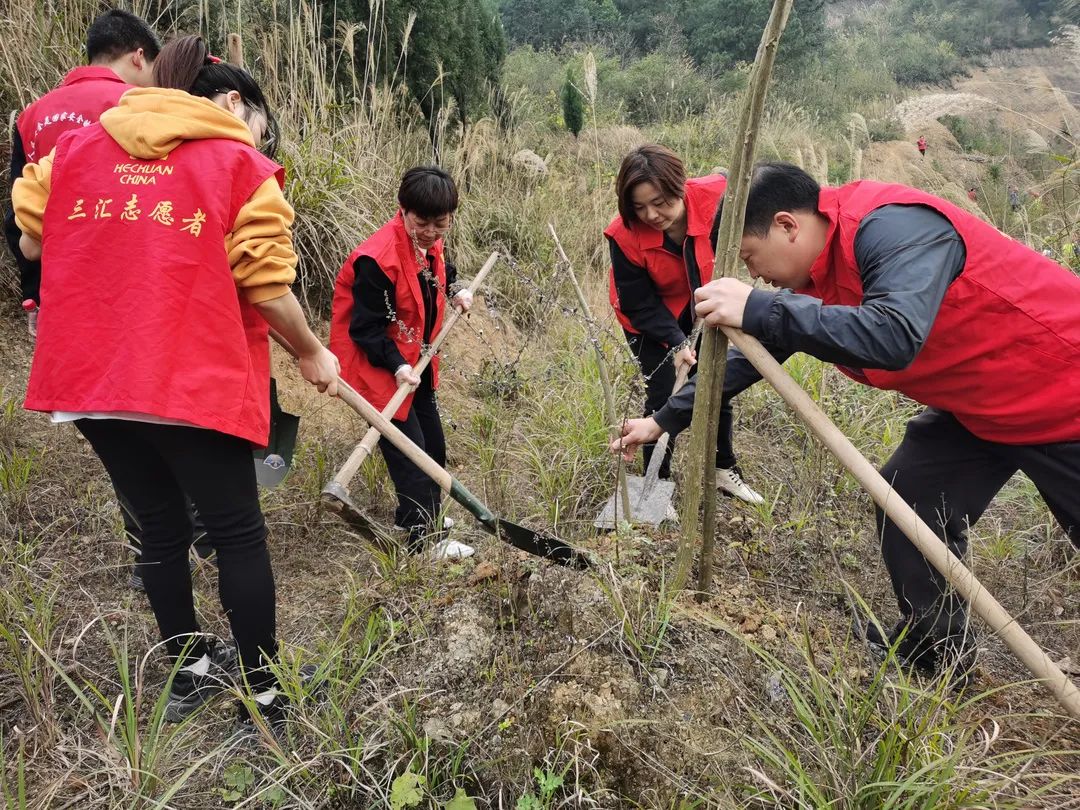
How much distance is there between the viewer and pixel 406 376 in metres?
2.67

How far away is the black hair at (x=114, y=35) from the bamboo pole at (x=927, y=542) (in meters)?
2.37

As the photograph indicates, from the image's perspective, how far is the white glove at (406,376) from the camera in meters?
2.67

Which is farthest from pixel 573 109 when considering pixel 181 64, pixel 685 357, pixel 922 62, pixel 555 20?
pixel 922 62

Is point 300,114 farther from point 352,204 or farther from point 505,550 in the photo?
point 505,550

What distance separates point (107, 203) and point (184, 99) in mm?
283

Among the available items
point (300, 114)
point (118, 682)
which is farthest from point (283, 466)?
point (300, 114)

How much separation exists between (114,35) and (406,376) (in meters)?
1.56

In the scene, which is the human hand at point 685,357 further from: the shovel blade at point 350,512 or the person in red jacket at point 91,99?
the person in red jacket at point 91,99

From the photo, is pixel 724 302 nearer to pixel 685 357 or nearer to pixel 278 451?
pixel 685 357

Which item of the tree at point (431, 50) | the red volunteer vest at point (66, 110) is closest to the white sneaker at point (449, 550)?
the red volunteer vest at point (66, 110)

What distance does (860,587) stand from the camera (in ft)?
7.79

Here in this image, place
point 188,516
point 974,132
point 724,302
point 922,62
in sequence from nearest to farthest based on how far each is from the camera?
point 724,302 < point 188,516 < point 974,132 < point 922,62

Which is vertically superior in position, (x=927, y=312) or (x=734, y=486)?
(x=927, y=312)

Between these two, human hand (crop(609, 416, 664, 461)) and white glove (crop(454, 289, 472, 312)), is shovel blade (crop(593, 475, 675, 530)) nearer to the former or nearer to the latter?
human hand (crop(609, 416, 664, 461))
